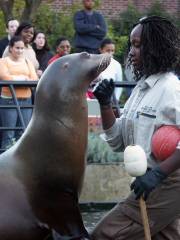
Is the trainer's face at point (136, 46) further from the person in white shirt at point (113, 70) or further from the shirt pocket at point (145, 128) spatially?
the person in white shirt at point (113, 70)

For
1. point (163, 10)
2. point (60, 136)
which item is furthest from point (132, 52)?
point (163, 10)

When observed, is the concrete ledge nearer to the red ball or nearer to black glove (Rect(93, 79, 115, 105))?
black glove (Rect(93, 79, 115, 105))

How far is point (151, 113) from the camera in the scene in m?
5.27

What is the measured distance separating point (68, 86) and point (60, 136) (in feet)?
1.13

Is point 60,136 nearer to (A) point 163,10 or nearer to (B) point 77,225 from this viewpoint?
(B) point 77,225

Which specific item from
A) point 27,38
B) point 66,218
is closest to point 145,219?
point 66,218

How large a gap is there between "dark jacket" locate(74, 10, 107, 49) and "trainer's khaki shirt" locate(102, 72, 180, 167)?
9.00m

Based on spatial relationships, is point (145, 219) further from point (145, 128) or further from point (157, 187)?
point (145, 128)

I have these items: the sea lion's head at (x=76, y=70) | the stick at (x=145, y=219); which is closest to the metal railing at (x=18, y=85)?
the sea lion's head at (x=76, y=70)

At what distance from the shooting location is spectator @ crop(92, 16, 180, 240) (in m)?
5.25

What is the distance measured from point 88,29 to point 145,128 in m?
9.33

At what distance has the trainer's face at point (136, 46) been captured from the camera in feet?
17.8

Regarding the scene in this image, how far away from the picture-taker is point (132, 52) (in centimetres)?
548

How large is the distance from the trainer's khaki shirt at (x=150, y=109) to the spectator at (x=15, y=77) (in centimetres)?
510
